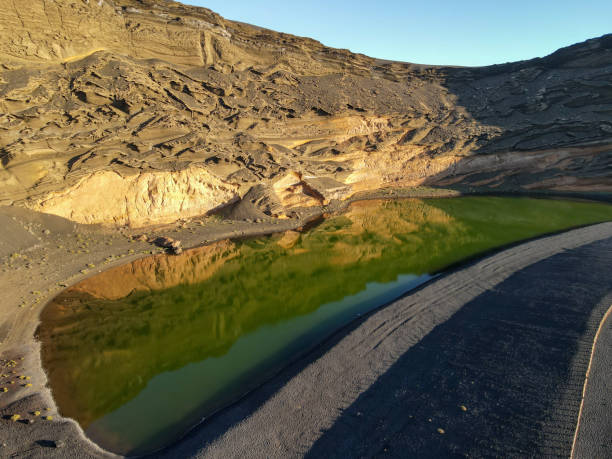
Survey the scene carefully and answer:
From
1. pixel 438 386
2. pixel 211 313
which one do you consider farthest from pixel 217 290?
pixel 438 386

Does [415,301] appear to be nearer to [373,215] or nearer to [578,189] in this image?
[373,215]

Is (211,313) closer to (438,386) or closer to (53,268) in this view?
(53,268)

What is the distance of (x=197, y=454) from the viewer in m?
5.67

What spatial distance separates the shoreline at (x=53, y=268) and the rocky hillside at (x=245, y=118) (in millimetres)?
898

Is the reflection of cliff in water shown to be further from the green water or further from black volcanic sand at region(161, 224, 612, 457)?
black volcanic sand at region(161, 224, 612, 457)

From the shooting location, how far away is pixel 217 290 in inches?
479

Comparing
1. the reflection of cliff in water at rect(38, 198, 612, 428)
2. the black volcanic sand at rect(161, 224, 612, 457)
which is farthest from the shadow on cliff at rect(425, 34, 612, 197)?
the black volcanic sand at rect(161, 224, 612, 457)

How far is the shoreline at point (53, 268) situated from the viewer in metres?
6.36

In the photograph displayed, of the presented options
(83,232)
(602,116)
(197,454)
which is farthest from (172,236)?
(602,116)

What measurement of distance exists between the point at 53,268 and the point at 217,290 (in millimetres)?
6054

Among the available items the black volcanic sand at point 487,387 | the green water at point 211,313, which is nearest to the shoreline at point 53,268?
Result: the green water at point 211,313

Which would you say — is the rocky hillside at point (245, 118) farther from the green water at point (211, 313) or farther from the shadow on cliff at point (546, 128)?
the green water at point (211, 313)

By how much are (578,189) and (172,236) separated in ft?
99.8

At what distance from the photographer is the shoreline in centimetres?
636
